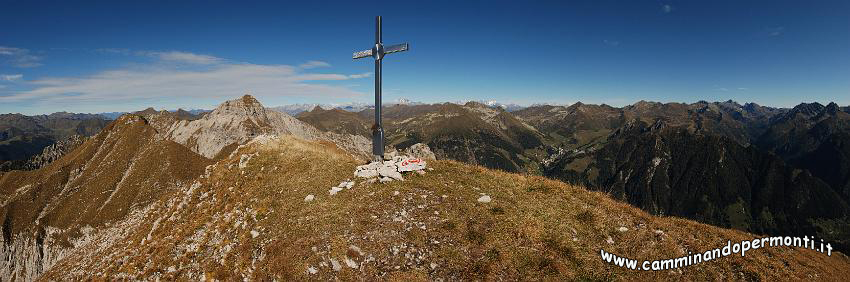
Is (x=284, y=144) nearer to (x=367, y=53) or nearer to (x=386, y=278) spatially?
(x=367, y=53)

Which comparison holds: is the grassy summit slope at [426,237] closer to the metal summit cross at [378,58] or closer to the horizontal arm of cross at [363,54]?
the metal summit cross at [378,58]

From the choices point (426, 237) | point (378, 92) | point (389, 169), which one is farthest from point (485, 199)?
point (378, 92)

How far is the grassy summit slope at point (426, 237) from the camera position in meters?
14.6

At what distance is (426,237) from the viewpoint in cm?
1639

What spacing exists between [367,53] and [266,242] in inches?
568

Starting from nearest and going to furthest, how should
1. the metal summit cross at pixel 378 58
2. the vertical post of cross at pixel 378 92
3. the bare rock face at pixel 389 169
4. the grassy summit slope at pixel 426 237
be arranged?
the grassy summit slope at pixel 426 237
the bare rock face at pixel 389 169
the metal summit cross at pixel 378 58
the vertical post of cross at pixel 378 92

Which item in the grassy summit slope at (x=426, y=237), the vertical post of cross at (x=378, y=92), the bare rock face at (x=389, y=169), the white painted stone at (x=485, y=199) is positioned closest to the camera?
the grassy summit slope at (x=426, y=237)

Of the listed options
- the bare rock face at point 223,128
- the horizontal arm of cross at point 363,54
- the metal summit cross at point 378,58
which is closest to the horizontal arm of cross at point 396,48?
the metal summit cross at point 378,58

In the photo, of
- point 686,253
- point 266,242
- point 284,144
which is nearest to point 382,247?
point 266,242

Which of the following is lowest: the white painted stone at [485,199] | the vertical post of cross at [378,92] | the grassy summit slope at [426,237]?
the grassy summit slope at [426,237]

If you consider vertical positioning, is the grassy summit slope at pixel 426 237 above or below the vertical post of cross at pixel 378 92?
below

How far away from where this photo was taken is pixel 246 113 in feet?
624

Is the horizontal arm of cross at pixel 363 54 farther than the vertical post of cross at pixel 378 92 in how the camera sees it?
Yes

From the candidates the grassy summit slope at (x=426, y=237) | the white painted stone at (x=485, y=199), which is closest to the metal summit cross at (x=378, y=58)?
the grassy summit slope at (x=426, y=237)
